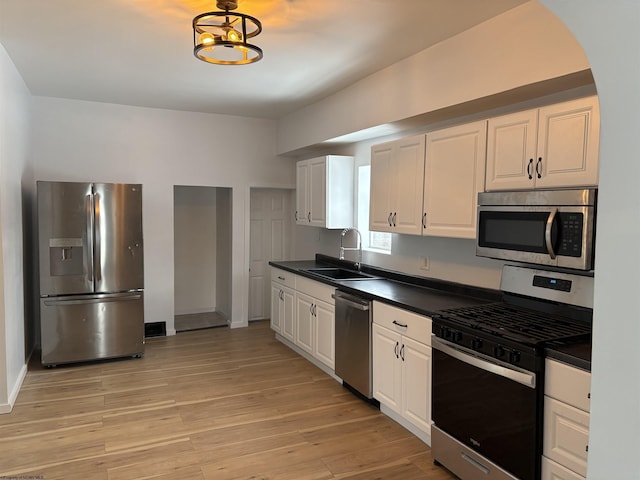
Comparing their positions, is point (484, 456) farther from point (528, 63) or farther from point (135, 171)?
point (135, 171)

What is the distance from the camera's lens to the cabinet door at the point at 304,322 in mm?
4569

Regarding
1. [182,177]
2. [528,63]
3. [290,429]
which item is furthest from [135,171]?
[528,63]

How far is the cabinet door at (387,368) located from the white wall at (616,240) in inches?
88.3

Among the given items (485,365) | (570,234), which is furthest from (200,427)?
(570,234)

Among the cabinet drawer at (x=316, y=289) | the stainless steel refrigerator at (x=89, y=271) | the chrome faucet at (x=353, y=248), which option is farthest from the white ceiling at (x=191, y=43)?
the cabinet drawer at (x=316, y=289)

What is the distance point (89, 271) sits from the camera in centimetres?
461

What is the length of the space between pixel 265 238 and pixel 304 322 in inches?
84.7

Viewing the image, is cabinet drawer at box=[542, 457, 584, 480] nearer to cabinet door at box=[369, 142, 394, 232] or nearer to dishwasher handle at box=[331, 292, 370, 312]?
dishwasher handle at box=[331, 292, 370, 312]

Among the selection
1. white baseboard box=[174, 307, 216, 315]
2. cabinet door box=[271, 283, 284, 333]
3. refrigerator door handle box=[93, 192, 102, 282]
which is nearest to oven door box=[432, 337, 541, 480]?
cabinet door box=[271, 283, 284, 333]

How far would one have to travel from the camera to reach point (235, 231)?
613 cm

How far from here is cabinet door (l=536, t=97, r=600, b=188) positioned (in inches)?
88.7

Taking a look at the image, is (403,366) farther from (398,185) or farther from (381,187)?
(381,187)

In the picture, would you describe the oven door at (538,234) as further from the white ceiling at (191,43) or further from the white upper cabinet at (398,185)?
the white ceiling at (191,43)

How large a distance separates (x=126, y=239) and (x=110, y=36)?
2.10m
